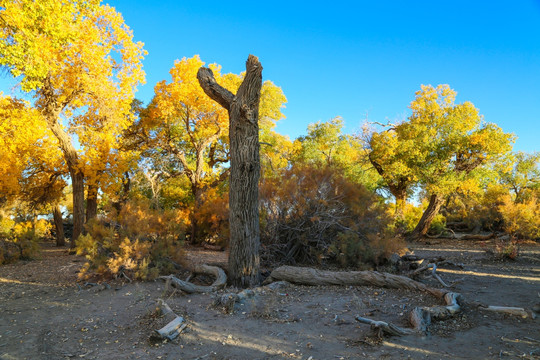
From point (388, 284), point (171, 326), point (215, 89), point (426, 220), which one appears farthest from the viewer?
point (426, 220)

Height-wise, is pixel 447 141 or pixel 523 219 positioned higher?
pixel 447 141

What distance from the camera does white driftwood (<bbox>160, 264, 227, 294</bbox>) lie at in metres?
6.42

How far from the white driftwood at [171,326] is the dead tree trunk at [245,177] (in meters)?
1.96

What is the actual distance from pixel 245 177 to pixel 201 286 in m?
2.31

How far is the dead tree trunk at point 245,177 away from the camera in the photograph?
6562 millimetres

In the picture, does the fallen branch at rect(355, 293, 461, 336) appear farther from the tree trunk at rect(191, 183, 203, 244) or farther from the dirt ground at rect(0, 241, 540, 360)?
the tree trunk at rect(191, 183, 203, 244)

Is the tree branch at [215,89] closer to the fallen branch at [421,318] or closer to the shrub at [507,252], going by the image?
the fallen branch at [421,318]

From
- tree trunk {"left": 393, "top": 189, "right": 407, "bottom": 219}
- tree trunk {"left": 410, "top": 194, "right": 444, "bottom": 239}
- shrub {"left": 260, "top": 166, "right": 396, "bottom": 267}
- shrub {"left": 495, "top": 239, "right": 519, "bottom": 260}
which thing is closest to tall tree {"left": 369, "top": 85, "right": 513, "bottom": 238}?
tree trunk {"left": 410, "top": 194, "right": 444, "bottom": 239}

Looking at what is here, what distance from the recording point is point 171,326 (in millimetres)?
4395

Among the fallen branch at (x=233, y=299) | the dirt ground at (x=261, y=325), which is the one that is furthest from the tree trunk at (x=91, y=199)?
the fallen branch at (x=233, y=299)

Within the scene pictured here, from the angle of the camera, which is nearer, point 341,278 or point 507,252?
point 341,278

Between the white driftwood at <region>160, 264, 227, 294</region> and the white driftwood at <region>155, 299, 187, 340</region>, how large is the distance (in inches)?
54.1

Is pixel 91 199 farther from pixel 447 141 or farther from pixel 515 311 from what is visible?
pixel 447 141

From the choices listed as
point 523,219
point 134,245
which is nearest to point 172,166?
point 134,245
